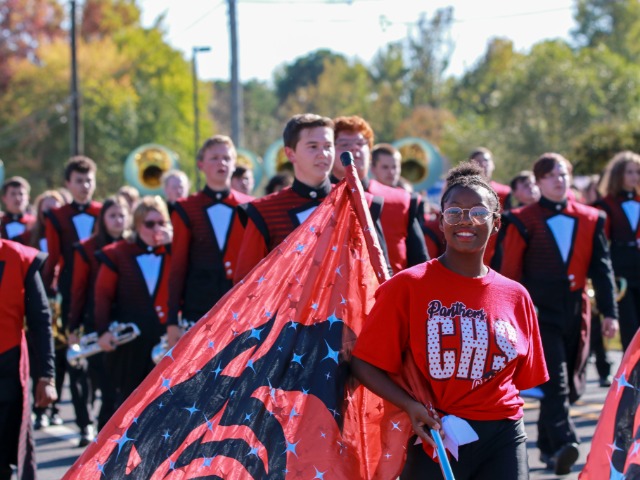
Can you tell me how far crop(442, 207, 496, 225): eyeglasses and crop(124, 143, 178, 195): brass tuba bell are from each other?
63.5 feet

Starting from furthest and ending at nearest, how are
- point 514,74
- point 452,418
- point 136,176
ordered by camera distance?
point 514,74 < point 136,176 < point 452,418

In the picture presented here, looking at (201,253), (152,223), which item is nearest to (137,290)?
(152,223)

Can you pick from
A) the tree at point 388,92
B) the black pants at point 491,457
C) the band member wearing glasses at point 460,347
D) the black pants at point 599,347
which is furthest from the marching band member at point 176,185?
the tree at point 388,92

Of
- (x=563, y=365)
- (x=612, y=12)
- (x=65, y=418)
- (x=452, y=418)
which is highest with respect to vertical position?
(x=612, y=12)

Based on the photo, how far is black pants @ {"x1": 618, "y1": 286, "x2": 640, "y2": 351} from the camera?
10.3 meters

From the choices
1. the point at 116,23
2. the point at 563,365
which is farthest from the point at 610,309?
the point at 116,23

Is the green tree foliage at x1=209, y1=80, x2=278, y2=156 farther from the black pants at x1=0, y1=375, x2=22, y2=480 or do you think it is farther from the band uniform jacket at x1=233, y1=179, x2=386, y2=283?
the band uniform jacket at x1=233, y1=179, x2=386, y2=283

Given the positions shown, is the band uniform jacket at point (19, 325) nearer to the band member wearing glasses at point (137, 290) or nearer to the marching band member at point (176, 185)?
the band member wearing glasses at point (137, 290)

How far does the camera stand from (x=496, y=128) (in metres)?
50.8

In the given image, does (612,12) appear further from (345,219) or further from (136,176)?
(345,219)

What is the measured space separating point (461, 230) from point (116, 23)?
61262 mm

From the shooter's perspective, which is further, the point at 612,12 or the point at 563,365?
the point at 612,12

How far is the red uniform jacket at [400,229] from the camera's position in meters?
6.59

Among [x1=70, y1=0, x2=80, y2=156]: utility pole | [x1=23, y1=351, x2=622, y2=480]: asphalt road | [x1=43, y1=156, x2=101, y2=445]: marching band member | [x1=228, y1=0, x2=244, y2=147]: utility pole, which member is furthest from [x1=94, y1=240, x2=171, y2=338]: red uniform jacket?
[x1=70, y1=0, x2=80, y2=156]: utility pole
